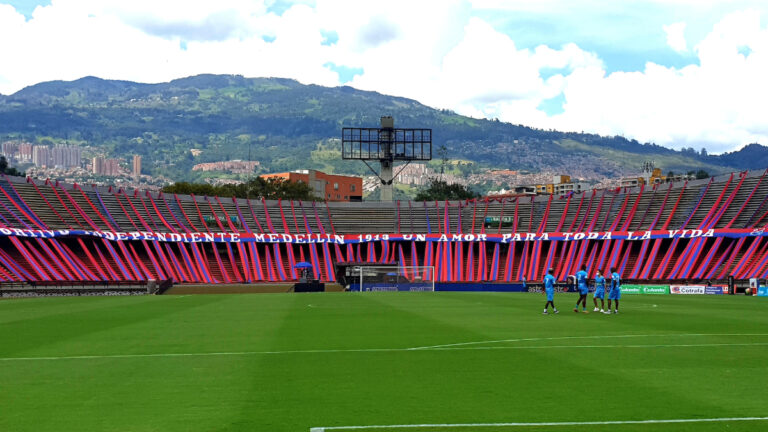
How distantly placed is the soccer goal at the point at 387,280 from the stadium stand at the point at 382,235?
6.77 meters

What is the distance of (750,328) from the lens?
986 inches

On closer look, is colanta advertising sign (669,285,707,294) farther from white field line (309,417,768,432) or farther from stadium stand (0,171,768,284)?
white field line (309,417,768,432)

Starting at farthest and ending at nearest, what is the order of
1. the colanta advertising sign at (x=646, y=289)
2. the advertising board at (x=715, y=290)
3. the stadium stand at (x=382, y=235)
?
1. the stadium stand at (x=382, y=235)
2. the colanta advertising sign at (x=646, y=289)
3. the advertising board at (x=715, y=290)

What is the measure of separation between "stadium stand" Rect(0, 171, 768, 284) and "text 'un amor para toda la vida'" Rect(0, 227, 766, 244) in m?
0.14

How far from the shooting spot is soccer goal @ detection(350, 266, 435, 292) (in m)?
67.8

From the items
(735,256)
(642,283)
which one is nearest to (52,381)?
(642,283)

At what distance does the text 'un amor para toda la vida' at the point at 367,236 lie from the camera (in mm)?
71125

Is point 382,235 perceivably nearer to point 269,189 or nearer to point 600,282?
point 600,282

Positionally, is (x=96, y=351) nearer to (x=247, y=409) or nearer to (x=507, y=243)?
(x=247, y=409)

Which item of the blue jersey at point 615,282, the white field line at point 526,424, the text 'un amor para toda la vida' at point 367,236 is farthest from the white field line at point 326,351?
the text 'un amor para toda la vida' at point 367,236

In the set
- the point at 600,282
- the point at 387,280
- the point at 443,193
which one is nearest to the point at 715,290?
the point at 387,280

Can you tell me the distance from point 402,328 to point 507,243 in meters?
64.6

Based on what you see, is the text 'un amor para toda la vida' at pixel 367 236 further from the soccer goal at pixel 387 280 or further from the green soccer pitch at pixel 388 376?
the green soccer pitch at pixel 388 376

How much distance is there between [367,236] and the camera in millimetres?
91000
